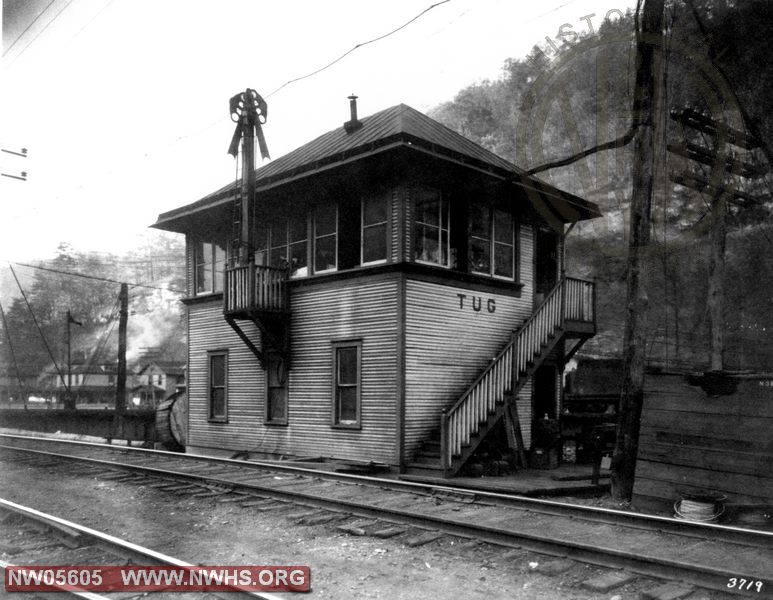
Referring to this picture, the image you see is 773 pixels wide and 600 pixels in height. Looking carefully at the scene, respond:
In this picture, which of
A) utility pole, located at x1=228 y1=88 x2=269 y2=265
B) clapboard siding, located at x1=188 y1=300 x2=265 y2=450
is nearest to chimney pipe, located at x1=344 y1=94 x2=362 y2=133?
utility pole, located at x1=228 y1=88 x2=269 y2=265

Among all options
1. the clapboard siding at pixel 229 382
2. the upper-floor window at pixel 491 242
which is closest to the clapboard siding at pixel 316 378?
the clapboard siding at pixel 229 382

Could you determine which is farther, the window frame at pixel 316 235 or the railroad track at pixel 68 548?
the window frame at pixel 316 235

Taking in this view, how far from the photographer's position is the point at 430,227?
15.7 metres

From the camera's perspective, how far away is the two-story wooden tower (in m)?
15.0

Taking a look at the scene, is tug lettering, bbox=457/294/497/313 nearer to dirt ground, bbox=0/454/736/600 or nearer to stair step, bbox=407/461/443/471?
stair step, bbox=407/461/443/471

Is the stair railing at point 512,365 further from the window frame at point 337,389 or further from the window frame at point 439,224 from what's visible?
the window frame at point 439,224

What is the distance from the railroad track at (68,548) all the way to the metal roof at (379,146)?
9.18 meters

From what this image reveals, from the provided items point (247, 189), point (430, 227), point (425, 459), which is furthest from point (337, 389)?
point (247, 189)

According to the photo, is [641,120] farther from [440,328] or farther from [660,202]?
[660,202]

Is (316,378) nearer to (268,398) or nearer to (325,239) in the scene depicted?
(268,398)

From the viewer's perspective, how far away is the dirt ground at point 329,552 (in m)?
6.24

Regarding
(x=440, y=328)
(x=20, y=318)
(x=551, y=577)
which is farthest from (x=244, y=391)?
(x=20, y=318)

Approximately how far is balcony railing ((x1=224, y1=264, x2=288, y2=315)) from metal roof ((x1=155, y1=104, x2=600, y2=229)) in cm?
224

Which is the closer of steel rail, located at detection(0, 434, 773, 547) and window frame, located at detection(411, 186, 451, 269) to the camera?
steel rail, located at detection(0, 434, 773, 547)
